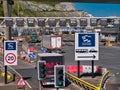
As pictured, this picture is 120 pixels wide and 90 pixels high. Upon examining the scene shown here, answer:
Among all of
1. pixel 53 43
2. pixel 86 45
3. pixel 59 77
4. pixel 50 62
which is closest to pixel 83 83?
pixel 50 62

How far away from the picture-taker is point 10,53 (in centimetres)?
3672

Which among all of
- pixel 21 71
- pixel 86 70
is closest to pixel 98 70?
pixel 86 70

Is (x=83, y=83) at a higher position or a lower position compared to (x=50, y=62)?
lower

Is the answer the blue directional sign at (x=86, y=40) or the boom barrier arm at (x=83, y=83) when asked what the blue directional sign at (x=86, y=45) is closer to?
the blue directional sign at (x=86, y=40)

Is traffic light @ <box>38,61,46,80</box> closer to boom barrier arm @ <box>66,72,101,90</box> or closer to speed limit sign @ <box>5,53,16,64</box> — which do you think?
boom barrier arm @ <box>66,72,101,90</box>

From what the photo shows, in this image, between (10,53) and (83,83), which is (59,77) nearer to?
(83,83)

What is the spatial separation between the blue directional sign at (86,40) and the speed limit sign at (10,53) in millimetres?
6856

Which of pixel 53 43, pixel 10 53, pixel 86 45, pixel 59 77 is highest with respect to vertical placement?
pixel 86 45

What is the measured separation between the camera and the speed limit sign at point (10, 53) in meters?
36.6

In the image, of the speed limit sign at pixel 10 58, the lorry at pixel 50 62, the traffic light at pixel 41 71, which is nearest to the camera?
the traffic light at pixel 41 71

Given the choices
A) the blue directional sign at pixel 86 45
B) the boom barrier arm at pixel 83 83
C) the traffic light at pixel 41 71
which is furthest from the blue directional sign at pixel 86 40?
the traffic light at pixel 41 71

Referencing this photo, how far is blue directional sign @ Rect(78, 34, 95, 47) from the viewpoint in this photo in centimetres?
4009

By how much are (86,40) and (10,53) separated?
7921 millimetres

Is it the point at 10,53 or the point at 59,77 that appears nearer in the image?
the point at 59,77
